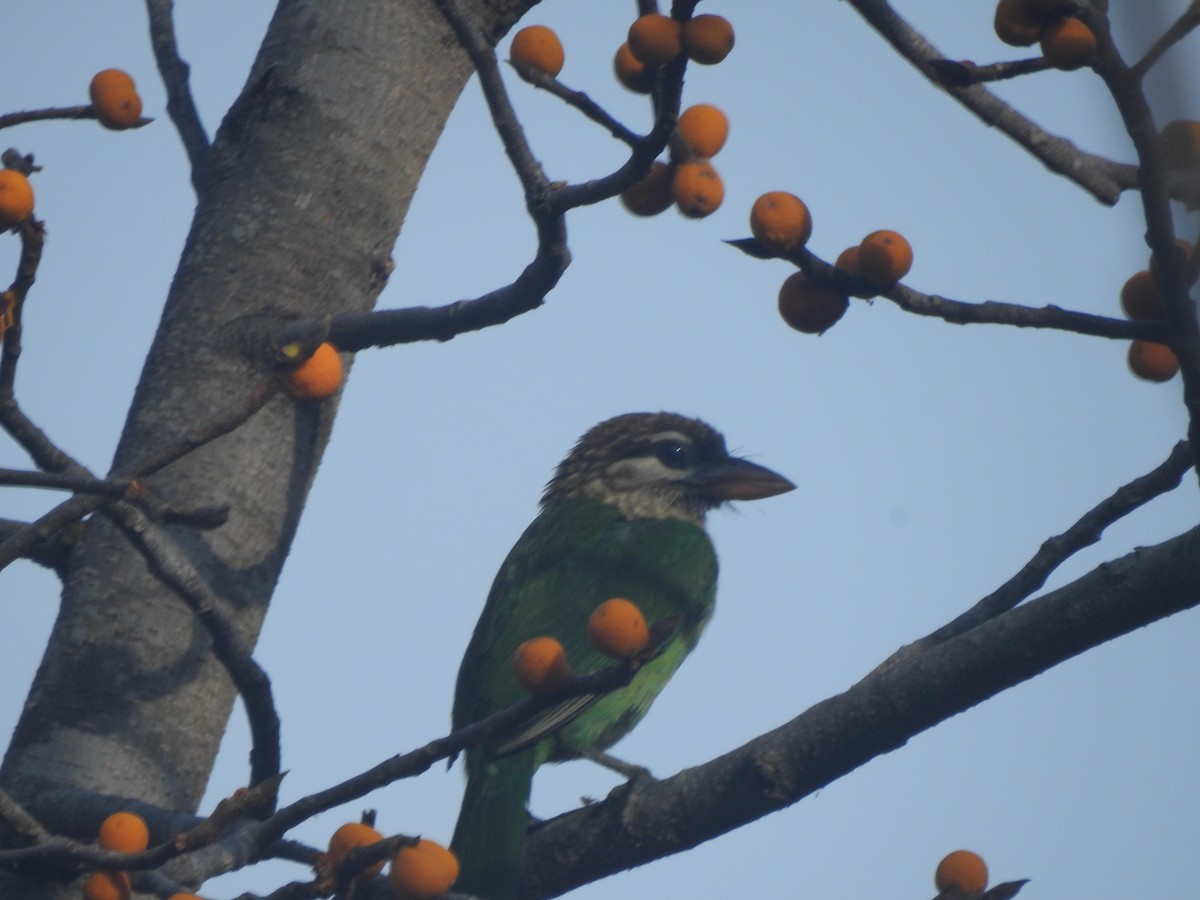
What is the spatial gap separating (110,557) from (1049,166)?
1.91 m

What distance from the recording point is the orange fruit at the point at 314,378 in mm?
2277

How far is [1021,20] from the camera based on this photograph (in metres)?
1.80

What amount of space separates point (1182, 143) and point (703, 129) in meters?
0.97

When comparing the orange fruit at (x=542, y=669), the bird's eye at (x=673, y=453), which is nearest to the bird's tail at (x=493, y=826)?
the orange fruit at (x=542, y=669)

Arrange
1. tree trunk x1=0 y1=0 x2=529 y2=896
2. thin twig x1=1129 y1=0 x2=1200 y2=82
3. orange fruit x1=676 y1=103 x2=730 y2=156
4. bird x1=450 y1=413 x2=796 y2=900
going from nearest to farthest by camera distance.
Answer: thin twig x1=1129 y1=0 x2=1200 y2=82 < orange fruit x1=676 y1=103 x2=730 y2=156 < tree trunk x1=0 y1=0 x2=529 y2=896 < bird x1=450 y1=413 x2=796 y2=900

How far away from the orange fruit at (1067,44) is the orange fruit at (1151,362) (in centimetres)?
56

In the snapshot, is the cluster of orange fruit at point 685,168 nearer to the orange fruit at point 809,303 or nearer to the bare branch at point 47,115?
the orange fruit at point 809,303

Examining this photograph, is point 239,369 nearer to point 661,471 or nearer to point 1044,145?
point 1044,145

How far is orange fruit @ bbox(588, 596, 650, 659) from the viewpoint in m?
1.84

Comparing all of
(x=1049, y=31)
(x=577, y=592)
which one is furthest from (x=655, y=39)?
(x=577, y=592)

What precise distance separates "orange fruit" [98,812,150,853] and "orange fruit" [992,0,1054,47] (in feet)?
5.33

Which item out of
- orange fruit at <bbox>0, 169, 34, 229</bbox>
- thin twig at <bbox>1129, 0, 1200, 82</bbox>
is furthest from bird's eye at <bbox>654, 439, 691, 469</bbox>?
thin twig at <bbox>1129, 0, 1200, 82</bbox>

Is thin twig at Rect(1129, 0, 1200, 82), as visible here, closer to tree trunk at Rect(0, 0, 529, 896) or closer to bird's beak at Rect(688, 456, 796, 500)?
tree trunk at Rect(0, 0, 529, 896)

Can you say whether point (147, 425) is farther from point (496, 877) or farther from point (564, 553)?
point (564, 553)
